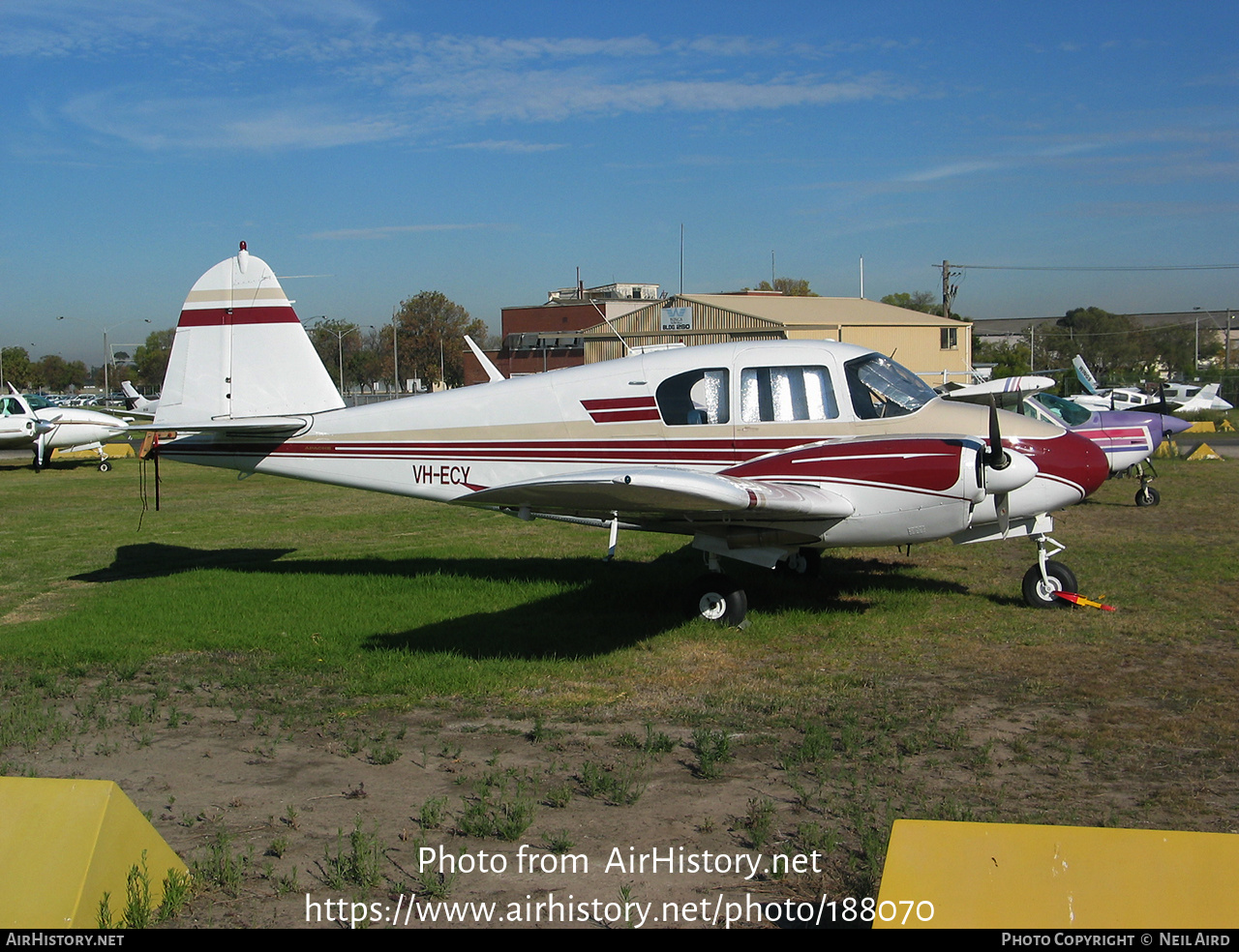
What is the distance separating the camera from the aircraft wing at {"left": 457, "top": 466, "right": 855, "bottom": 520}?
23.0ft

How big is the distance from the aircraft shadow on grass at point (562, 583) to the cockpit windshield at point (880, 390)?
6.58 feet

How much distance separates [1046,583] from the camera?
905 centimetres

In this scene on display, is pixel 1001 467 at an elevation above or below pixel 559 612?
above

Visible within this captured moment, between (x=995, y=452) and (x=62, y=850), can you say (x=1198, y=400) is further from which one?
(x=62, y=850)

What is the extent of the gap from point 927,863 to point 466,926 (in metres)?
1.86

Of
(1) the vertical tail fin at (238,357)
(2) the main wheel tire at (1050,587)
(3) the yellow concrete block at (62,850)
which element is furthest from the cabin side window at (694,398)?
(3) the yellow concrete block at (62,850)

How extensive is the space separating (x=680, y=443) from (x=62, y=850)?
6.38m

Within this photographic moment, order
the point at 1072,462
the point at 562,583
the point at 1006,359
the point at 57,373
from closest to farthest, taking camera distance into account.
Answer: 1. the point at 1072,462
2. the point at 562,583
3. the point at 1006,359
4. the point at 57,373

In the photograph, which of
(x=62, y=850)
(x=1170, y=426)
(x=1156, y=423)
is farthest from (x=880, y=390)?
(x=1170, y=426)

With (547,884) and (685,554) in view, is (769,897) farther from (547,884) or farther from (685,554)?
(685,554)

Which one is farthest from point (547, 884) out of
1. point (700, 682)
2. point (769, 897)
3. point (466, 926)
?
point (700, 682)

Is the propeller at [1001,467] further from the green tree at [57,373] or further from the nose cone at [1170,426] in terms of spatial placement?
the green tree at [57,373]

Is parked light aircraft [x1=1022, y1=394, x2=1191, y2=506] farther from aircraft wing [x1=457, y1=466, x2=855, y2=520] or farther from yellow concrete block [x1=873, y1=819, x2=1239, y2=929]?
yellow concrete block [x1=873, y1=819, x2=1239, y2=929]

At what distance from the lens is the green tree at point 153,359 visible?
104 m
